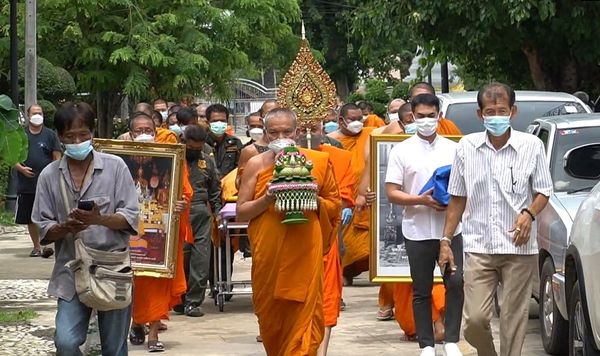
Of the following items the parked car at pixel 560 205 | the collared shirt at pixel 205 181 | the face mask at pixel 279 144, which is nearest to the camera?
the face mask at pixel 279 144

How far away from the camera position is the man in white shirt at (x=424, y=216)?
8.77m

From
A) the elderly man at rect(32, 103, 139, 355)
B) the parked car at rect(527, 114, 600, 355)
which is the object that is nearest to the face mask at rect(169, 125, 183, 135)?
the parked car at rect(527, 114, 600, 355)

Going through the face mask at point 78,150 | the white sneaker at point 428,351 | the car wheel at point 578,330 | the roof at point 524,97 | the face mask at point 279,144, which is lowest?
the white sneaker at point 428,351

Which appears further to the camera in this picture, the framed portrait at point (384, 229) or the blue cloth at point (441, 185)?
the framed portrait at point (384, 229)

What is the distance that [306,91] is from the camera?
9859 mm

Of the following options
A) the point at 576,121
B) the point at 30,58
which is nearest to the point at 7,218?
the point at 30,58

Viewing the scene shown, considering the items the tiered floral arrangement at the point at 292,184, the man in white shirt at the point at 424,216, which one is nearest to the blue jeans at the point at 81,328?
the tiered floral arrangement at the point at 292,184

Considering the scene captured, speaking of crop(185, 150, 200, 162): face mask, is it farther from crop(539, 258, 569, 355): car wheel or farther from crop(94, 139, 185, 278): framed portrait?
crop(539, 258, 569, 355): car wheel

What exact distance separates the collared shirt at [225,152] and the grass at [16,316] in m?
2.58

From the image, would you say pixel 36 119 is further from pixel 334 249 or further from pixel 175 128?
pixel 334 249

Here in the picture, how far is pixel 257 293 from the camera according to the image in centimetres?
835

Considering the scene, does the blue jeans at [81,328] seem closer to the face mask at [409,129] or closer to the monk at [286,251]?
the monk at [286,251]

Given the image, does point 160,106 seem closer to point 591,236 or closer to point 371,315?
point 371,315

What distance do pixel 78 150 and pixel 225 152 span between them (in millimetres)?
7010
